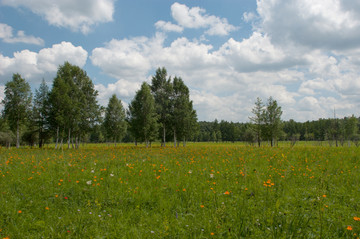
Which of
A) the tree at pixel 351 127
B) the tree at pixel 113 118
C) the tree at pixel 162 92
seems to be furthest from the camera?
the tree at pixel 351 127

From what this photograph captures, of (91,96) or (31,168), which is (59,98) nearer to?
(91,96)

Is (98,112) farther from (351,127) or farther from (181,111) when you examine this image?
(351,127)

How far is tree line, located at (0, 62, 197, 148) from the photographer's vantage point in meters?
29.4

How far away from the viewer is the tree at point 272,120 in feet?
130

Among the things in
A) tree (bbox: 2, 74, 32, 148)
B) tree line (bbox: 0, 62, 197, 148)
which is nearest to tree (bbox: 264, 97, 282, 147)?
tree line (bbox: 0, 62, 197, 148)

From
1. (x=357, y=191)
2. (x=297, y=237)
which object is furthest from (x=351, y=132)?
(x=297, y=237)

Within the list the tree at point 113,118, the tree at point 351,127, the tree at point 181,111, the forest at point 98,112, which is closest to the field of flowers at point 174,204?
the forest at point 98,112

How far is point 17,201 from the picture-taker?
17.6 feet

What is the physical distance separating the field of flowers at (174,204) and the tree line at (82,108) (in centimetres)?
2282

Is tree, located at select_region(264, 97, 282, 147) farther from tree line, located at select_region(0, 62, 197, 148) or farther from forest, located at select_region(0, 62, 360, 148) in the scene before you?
tree line, located at select_region(0, 62, 197, 148)

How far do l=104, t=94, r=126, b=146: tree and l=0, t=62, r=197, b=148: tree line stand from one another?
6.36 metres

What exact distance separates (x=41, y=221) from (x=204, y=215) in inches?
142

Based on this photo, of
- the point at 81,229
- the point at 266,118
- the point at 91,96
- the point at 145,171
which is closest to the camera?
the point at 81,229

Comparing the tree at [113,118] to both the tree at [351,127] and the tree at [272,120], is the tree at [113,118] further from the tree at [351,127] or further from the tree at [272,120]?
the tree at [351,127]
